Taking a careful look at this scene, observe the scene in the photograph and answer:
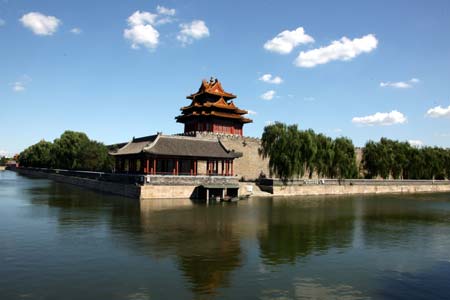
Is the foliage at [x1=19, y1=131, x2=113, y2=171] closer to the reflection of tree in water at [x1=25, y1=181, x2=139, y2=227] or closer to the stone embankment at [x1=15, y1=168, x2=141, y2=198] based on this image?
the stone embankment at [x1=15, y1=168, x2=141, y2=198]

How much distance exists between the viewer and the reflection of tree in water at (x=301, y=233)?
14.9 m

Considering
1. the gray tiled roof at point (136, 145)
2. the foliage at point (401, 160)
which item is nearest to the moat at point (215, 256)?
the gray tiled roof at point (136, 145)

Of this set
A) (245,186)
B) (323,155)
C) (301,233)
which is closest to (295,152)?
(323,155)

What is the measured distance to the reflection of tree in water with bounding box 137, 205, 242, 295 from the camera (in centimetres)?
1153

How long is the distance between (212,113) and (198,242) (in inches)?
1378

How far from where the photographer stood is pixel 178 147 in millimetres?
35406

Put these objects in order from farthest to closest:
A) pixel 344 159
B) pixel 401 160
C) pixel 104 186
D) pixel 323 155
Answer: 1. pixel 401 160
2. pixel 344 159
3. pixel 323 155
4. pixel 104 186

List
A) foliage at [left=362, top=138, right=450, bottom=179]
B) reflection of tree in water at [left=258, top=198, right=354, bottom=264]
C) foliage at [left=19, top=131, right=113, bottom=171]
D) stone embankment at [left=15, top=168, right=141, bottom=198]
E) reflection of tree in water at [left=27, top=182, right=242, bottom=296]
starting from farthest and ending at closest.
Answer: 1. foliage at [left=19, top=131, right=113, bottom=171]
2. foliage at [left=362, top=138, right=450, bottom=179]
3. stone embankment at [left=15, top=168, right=141, bottom=198]
4. reflection of tree in water at [left=258, top=198, right=354, bottom=264]
5. reflection of tree in water at [left=27, top=182, right=242, bottom=296]

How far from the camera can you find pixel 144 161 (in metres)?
34.4

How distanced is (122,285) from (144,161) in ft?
80.6

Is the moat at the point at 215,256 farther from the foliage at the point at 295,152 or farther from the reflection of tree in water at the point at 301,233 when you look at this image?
the foliage at the point at 295,152

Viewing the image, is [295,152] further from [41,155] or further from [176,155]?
[41,155]

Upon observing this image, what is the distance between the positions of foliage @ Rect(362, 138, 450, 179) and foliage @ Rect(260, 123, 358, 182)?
1031cm

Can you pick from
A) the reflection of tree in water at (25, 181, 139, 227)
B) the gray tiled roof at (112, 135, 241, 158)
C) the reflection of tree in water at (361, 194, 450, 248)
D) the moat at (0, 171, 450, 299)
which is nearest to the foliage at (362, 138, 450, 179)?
the reflection of tree in water at (361, 194, 450, 248)
